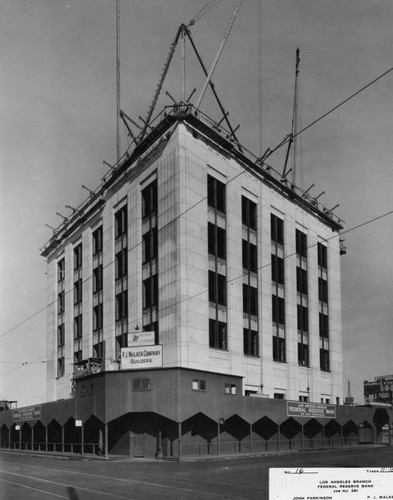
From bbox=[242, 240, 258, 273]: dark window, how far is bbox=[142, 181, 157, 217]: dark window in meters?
9.38

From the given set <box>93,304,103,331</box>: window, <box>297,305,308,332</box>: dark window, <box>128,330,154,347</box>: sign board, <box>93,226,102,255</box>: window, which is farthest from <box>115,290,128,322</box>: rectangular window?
<box>297,305,308,332</box>: dark window

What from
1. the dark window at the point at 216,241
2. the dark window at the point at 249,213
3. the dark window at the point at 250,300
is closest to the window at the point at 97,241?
the dark window at the point at 216,241

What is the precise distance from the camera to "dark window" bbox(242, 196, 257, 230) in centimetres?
5775

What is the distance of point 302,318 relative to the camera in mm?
63906

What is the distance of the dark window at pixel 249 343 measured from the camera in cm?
5541

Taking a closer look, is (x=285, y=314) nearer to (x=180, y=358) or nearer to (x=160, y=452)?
(x=180, y=358)

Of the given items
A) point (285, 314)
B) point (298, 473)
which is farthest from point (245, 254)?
point (298, 473)

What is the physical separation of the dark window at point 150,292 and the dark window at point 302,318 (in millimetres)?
18170

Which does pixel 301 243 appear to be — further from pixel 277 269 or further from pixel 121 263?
pixel 121 263

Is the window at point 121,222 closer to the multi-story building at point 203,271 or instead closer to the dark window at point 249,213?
the multi-story building at point 203,271

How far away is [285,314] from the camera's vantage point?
201ft

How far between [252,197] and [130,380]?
2368cm

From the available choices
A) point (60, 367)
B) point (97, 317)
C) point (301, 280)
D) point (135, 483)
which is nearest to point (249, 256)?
point (301, 280)

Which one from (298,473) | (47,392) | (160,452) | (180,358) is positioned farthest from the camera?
(47,392)
